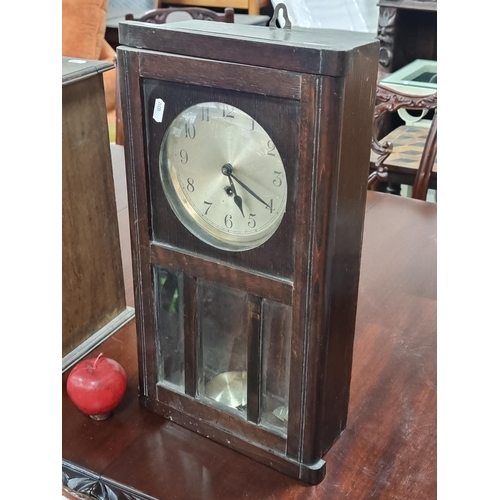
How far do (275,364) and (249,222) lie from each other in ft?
0.54

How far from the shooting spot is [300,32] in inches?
24.9

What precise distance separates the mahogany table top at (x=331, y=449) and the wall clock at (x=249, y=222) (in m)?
0.02

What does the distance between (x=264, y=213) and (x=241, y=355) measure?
19cm

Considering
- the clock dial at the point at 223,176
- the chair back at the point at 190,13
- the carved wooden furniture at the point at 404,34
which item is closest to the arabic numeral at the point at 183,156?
the clock dial at the point at 223,176

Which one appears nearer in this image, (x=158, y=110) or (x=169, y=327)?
(x=158, y=110)

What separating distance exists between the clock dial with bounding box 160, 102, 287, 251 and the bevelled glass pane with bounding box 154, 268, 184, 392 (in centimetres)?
8

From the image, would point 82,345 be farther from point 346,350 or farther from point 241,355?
point 346,350

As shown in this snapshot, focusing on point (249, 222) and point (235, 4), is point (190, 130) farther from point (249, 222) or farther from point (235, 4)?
point (235, 4)

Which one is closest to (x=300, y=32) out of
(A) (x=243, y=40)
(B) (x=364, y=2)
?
(A) (x=243, y=40)

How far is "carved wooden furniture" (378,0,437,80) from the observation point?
3.09 metres

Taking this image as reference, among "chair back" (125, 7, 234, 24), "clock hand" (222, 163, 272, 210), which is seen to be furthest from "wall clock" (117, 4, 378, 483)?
"chair back" (125, 7, 234, 24)

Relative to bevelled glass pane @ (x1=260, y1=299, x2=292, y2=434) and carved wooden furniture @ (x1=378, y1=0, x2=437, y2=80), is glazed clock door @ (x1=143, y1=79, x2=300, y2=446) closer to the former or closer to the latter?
bevelled glass pane @ (x1=260, y1=299, x2=292, y2=434)

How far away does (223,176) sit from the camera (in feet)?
2.17

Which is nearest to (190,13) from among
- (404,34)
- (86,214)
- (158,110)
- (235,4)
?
(404,34)
